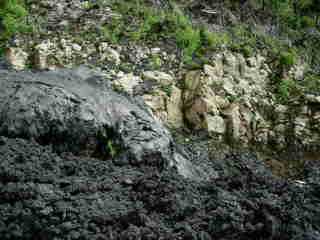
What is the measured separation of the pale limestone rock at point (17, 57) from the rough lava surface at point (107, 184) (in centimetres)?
226

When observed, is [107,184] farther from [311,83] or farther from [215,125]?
[311,83]

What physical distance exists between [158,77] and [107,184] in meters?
5.91

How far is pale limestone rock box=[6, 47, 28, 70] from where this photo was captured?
9.45 m

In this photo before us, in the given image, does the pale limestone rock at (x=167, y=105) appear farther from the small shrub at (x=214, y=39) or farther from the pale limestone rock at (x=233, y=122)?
the small shrub at (x=214, y=39)

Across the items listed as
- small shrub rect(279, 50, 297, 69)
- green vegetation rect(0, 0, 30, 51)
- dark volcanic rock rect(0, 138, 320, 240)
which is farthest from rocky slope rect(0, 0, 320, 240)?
green vegetation rect(0, 0, 30, 51)

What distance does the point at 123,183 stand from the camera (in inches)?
191

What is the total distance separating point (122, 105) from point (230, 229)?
3.95m

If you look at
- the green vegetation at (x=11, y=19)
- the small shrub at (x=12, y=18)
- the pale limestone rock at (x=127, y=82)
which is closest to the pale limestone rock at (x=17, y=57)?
the green vegetation at (x=11, y=19)

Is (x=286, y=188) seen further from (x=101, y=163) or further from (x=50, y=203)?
(x=50, y=203)

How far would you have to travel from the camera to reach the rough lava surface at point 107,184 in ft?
12.0

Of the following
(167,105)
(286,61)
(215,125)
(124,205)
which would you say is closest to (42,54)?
(167,105)

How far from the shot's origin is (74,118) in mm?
6090

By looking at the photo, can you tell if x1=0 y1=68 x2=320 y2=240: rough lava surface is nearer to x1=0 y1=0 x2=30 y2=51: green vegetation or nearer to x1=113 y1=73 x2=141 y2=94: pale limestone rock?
x1=113 y1=73 x2=141 y2=94: pale limestone rock

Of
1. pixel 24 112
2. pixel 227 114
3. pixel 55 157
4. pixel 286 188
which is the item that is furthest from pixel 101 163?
pixel 227 114
